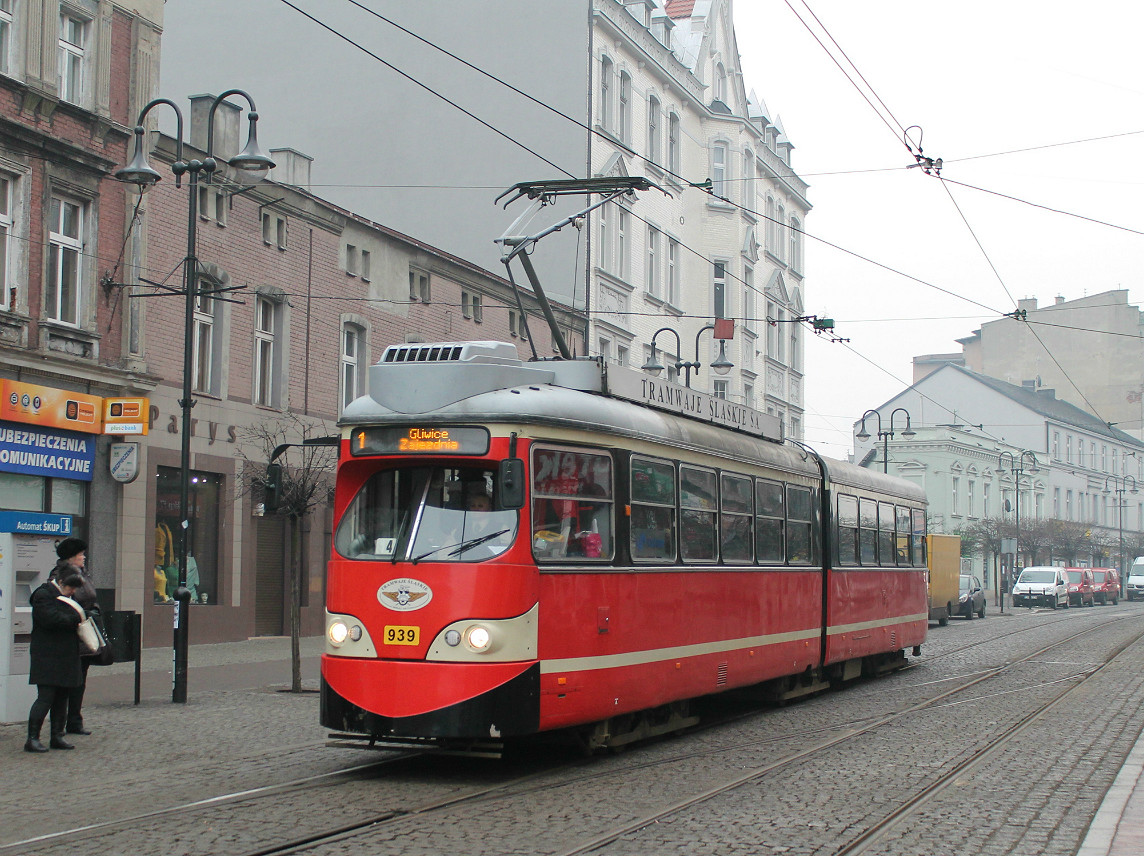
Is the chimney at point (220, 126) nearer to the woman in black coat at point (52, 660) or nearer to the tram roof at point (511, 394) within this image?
the woman in black coat at point (52, 660)

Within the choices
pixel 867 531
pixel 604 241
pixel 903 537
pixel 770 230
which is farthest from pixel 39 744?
pixel 770 230

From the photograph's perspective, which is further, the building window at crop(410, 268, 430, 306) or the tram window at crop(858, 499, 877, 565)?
the building window at crop(410, 268, 430, 306)

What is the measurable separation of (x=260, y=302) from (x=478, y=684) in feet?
59.1

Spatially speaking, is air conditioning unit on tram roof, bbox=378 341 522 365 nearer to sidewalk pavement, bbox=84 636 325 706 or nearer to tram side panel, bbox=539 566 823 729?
tram side panel, bbox=539 566 823 729

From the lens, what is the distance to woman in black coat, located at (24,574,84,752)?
1161 centimetres

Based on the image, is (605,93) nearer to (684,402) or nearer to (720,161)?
(720,161)

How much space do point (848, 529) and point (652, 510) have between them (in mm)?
6502

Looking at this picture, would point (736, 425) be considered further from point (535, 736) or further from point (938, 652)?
point (938, 652)

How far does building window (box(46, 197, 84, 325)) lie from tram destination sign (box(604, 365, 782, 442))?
36.7 feet

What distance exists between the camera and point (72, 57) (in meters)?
21.7

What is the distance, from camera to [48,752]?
38.1 ft

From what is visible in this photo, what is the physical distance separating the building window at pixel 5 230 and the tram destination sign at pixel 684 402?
435 inches

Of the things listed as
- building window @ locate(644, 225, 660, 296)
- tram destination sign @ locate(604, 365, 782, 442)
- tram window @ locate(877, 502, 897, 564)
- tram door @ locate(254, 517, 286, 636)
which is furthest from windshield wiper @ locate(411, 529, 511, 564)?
building window @ locate(644, 225, 660, 296)

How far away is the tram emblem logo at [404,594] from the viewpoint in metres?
10.0
